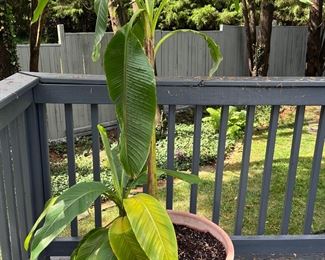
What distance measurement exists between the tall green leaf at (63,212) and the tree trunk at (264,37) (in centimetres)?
663

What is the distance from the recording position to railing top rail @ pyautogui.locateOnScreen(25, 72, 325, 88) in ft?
5.66

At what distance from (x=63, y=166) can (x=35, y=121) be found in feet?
10.5

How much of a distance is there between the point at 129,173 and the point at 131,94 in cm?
25

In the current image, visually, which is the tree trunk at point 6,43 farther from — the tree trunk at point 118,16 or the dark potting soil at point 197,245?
the dark potting soil at point 197,245

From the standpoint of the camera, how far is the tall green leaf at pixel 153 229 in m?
1.24

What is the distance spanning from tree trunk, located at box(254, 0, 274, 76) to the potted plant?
250 inches

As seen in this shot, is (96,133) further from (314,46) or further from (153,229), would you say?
(314,46)

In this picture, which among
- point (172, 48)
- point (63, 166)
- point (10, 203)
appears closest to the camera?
point (10, 203)

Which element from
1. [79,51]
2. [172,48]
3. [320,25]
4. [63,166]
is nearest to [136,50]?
[63,166]

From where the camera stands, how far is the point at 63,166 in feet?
15.9

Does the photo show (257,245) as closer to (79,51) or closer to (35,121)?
(35,121)

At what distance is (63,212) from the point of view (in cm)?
134

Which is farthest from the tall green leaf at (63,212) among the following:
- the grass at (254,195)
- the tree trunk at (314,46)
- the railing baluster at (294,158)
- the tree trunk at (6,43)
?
the tree trunk at (314,46)

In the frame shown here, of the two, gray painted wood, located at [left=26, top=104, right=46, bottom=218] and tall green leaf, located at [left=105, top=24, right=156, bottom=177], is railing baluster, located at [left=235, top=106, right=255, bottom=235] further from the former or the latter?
gray painted wood, located at [left=26, top=104, right=46, bottom=218]
